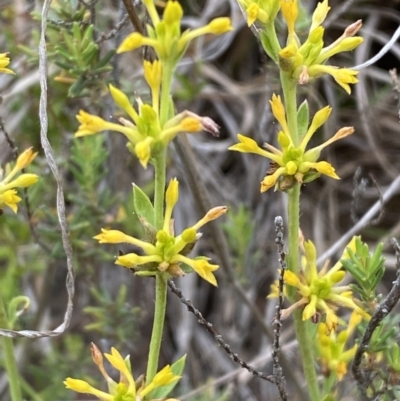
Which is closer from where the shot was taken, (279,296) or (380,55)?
(279,296)

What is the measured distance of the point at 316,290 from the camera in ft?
2.70

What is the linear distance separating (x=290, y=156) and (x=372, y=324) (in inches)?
9.3

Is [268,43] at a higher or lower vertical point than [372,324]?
higher

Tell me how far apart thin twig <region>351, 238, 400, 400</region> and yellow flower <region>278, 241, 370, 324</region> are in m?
0.02

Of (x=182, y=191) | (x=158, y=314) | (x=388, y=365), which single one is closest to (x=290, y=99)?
(x=158, y=314)

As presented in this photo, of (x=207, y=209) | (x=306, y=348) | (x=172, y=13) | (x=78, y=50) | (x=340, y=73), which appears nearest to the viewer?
(x=172, y=13)

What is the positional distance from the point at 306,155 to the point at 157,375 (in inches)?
11.8

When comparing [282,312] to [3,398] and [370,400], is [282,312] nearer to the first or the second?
[370,400]

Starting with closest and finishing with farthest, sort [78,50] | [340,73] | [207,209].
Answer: [340,73]
[78,50]
[207,209]

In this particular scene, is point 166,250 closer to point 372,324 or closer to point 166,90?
point 166,90

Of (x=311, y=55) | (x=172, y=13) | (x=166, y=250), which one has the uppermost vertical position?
(x=172, y=13)

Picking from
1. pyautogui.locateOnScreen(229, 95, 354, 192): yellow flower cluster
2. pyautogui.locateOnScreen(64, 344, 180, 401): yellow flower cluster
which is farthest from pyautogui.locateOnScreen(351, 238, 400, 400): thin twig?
pyautogui.locateOnScreen(64, 344, 180, 401): yellow flower cluster

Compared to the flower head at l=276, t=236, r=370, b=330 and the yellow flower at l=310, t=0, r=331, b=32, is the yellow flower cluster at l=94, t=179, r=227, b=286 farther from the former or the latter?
the yellow flower at l=310, t=0, r=331, b=32

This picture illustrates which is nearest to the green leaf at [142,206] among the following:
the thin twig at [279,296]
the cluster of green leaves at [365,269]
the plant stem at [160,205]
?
the plant stem at [160,205]
